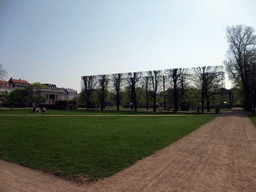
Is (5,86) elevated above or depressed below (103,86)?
above

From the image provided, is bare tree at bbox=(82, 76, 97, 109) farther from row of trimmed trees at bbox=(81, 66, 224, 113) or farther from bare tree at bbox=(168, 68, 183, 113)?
bare tree at bbox=(168, 68, 183, 113)

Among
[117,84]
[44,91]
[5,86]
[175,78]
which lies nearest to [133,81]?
[117,84]

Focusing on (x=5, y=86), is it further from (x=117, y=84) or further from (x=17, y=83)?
(x=117, y=84)

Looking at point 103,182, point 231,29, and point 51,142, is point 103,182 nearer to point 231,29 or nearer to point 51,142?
point 51,142

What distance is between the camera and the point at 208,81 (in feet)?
118

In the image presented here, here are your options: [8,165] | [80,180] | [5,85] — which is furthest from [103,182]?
[5,85]

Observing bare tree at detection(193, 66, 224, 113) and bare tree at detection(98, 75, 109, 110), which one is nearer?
bare tree at detection(193, 66, 224, 113)

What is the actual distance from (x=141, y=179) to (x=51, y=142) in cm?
605

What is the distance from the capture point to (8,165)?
5699mm

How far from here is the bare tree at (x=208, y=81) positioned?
1394 inches

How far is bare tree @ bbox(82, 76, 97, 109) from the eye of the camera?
5289 cm

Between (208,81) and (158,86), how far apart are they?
39.6 feet

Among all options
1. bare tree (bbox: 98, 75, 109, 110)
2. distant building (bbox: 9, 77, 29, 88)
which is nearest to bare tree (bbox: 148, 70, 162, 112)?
bare tree (bbox: 98, 75, 109, 110)

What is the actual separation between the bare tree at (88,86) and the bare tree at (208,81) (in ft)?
104
